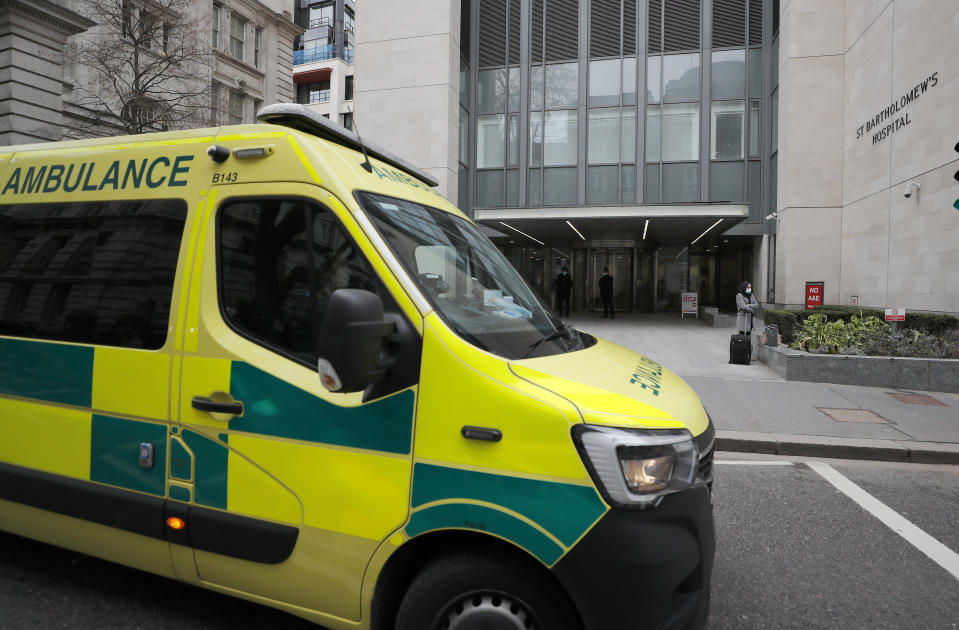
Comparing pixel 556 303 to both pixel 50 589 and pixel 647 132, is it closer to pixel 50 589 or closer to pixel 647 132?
pixel 647 132

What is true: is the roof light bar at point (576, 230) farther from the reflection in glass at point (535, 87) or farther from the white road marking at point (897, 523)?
the white road marking at point (897, 523)

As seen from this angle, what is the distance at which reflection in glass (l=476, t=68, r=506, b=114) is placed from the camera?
75.0 ft

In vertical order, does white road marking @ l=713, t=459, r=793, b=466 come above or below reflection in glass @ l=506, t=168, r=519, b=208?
below

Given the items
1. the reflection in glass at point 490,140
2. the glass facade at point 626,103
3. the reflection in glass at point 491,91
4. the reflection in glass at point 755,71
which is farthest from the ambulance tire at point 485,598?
the reflection in glass at point 755,71

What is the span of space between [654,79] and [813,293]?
9.62m

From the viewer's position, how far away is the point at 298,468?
7.57 ft

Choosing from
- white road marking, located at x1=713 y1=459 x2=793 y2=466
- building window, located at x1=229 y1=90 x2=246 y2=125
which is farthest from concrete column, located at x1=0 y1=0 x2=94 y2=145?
white road marking, located at x1=713 y1=459 x2=793 y2=466

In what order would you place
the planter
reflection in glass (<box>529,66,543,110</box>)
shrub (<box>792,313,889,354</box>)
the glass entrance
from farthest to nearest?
1. the glass entrance
2. reflection in glass (<box>529,66,543,110</box>)
3. shrub (<box>792,313,889,354</box>)
4. the planter

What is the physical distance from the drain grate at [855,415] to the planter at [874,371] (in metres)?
1.95

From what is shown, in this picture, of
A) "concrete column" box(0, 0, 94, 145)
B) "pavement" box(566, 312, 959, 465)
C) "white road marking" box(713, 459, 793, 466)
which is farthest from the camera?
"concrete column" box(0, 0, 94, 145)

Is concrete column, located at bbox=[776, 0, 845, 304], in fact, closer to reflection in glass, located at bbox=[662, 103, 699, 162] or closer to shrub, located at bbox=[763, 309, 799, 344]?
reflection in glass, located at bbox=[662, 103, 699, 162]

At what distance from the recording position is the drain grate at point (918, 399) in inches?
322

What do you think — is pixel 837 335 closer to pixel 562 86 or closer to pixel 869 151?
pixel 869 151

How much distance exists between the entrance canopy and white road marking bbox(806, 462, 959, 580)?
11.7 metres
